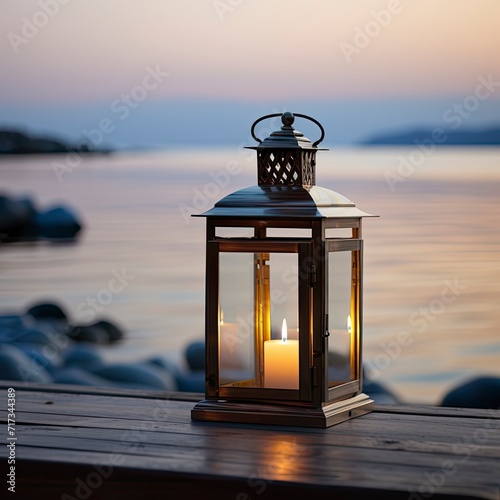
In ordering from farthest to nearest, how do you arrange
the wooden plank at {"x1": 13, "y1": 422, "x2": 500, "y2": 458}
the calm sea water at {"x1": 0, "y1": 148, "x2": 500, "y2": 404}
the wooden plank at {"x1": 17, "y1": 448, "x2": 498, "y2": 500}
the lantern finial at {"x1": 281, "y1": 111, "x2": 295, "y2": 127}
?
the calm sea water at {"x1": 0, "y1": 148, "x2": 500, "y2": 404}, the lantern finial at {"x1": 281, "y1": 111, "x2": 295, "y2": 127}, the wooden plank at {"x1": 13, "y1": 422, "x2": 500, "y2": 458}, the wooden plank at {"x1": 17, "y1": 448, "x2": 498, "y2": 500}

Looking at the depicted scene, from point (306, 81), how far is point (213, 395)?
1501 mm

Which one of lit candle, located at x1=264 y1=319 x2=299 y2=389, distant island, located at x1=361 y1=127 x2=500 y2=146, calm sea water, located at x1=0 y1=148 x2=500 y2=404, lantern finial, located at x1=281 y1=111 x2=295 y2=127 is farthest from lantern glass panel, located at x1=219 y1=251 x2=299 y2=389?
distant island, located at x1=361 y1=127 x2=500 y2=146

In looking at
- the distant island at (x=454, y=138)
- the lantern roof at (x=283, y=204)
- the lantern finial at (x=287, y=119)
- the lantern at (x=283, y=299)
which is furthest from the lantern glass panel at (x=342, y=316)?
the distant island at (x=454, y=138)

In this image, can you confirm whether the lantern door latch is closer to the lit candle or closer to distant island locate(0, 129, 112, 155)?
the lit candle

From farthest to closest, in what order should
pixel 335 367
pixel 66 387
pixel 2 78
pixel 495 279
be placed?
pixel 2 78 < pixel 495 279 < pixel 66 387 < pixel 335 367

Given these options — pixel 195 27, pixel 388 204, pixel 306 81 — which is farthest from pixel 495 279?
pixel 195 27

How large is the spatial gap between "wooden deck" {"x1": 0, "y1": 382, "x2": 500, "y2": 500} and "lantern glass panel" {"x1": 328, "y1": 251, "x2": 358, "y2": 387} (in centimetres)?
13

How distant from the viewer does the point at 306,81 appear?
10.8ft

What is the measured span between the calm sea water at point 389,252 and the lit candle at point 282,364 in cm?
96

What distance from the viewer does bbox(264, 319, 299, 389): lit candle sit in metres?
2.10

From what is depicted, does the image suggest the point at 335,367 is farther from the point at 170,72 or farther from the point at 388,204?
the point at 170,72

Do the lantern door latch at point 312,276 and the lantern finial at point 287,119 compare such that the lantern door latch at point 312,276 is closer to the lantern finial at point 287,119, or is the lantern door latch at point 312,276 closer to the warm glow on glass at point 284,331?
the warm glow on glass at point 284,331

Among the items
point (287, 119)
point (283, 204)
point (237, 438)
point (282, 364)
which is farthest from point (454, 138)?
point (237, 438)

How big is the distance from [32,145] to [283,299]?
2181 millimetres
